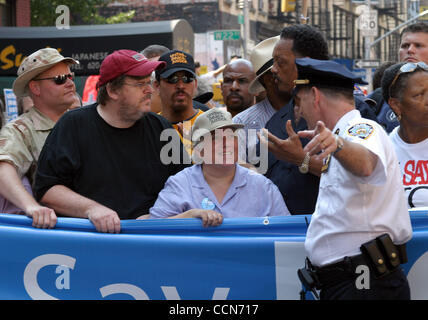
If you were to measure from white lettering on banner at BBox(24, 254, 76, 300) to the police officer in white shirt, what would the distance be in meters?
1.53

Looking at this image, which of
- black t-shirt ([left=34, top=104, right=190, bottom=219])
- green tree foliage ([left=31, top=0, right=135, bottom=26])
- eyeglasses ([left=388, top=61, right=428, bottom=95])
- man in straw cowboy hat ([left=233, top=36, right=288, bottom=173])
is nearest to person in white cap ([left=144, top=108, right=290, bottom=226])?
black t-shirt ([left=34, top=104, right=190, bottom=219])

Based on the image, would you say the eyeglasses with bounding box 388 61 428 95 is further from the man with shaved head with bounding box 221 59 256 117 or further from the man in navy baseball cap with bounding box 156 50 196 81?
the man with shaved head with bounding box 221 59 256 117

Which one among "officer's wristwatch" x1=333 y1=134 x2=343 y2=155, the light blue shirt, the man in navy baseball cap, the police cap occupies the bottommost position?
the light blue shirt

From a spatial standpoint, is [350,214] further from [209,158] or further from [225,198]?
[209,158]

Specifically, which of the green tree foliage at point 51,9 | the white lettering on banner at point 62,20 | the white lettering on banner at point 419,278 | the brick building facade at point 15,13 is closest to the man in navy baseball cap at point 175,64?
the white lettering on banner at point 62,20

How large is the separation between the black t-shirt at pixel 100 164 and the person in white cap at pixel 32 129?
Answer: 186mm

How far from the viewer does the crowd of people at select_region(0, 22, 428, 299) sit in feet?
11.3

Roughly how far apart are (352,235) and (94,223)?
1612mm

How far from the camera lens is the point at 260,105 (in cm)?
580

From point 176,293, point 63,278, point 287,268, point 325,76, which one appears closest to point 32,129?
point 63,278

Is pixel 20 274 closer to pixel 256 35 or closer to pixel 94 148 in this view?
pixel 94 148

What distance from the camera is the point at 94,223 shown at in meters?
4.23

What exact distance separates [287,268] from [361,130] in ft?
3.80

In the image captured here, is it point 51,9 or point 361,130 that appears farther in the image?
point 51,9
